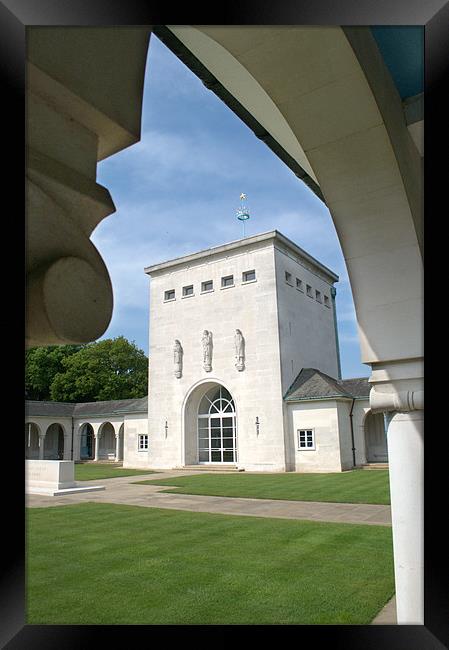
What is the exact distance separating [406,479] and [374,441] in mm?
28444

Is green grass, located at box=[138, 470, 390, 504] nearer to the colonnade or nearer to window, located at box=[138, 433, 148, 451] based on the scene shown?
→ window, located at box=[138, 433, 148, 451]

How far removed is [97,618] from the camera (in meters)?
5.89

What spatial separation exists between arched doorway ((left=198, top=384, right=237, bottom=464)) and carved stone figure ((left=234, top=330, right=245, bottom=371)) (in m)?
2.67

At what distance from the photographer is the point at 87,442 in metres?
48.1

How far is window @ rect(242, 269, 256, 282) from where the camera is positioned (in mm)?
31225

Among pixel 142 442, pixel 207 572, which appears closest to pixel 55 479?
pixel 207 572

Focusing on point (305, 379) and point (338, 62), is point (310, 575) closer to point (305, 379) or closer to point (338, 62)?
point (338, 62)

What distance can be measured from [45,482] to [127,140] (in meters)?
21.2

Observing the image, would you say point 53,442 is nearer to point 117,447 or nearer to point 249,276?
point 117,447

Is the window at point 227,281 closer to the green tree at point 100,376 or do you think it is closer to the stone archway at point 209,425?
the stone archway at point 209,425

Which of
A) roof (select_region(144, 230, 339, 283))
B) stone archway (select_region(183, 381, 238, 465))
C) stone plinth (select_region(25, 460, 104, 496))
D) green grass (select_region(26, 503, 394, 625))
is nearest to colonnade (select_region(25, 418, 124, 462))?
stone archway (select_region(183, 381, 238, 465))

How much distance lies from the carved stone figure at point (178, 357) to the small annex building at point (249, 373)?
0.21 feet

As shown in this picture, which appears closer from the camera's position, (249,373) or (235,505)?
(235,505)

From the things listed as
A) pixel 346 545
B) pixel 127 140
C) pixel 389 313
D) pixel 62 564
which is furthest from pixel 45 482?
pixel 127 140
